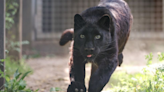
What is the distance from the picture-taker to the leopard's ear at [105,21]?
2319 mm

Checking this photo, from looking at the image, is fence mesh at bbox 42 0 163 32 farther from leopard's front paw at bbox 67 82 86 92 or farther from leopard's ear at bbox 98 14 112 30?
leopard's front paw at bbox 67 82 86 92

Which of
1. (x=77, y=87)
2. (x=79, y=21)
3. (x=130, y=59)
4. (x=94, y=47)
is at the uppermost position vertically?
(x=79, y=21)

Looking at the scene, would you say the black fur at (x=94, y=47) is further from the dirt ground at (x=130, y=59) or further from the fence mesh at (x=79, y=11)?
the fence mesh at (x=79, y=11)

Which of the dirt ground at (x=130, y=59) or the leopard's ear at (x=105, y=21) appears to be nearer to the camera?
the leopard's ear at (x=105, y=21)

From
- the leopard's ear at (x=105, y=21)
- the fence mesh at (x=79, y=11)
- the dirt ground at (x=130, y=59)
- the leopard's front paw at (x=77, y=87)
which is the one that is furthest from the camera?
the fence mesh at (x=79, y=11)

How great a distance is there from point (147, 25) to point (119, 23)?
5.36 metres

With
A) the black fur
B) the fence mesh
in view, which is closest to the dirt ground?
the fence mesh

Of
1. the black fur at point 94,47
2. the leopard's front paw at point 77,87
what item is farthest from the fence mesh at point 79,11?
the leopard's front paw at point 77,87

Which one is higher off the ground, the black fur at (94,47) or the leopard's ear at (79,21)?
the leopard's ear at (79,21)

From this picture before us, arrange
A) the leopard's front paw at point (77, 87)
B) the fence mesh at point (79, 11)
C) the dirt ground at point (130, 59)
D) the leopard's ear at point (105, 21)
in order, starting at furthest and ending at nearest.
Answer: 1. the fence mesh at point (79, 11)
2. the dirt ground at point (130, 59)
3. the leopard's ear at point (105, 21)
4. the leopard's front paw at point (77, 87)

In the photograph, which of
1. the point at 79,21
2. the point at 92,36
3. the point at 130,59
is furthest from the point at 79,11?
the point at 92,36

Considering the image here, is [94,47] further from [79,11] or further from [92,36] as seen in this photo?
[79,11]

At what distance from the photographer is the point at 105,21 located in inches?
92.4

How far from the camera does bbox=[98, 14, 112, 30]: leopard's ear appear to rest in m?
2.32
